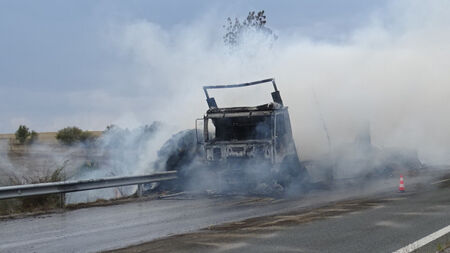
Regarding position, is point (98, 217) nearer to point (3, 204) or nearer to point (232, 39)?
point (3, 204)

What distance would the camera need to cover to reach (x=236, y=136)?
16.1m

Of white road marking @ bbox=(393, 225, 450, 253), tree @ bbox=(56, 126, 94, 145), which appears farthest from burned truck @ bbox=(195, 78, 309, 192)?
tree @ bbox=(56, 126, 94, 145)

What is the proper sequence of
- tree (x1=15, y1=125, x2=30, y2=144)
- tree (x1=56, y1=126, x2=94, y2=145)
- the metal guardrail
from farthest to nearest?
tree (x1=15, y1=125, x2=30, y2=144)
tree (x1=56, y1=126, x2=94, y2=145)
the metal guardrail

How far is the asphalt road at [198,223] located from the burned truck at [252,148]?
1.08 metres

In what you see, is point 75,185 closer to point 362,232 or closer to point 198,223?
point 198,223

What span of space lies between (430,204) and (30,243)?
853 centimetres

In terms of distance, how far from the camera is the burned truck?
15.0m

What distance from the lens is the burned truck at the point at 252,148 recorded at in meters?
15.0

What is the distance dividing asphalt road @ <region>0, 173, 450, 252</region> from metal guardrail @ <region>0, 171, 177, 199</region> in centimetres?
76

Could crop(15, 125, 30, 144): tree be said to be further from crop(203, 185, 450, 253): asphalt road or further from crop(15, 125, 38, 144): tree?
crop(203, 185, 450, 253): asphalt road

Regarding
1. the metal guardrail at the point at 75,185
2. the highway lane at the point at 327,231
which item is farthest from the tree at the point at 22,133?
the highway lane at the point at 327,231

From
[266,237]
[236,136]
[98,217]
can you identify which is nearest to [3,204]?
[98,217]

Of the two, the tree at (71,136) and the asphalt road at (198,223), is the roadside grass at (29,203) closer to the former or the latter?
the asphalt road at (198,223)

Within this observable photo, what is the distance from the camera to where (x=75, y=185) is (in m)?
13.4
